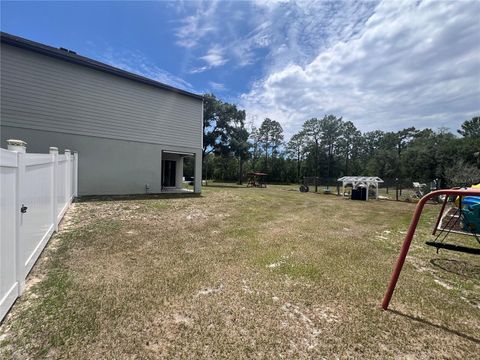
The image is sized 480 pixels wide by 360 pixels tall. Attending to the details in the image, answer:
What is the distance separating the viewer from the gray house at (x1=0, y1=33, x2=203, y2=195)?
892cm

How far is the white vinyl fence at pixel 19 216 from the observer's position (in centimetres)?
228

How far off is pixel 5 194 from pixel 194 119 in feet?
39.7

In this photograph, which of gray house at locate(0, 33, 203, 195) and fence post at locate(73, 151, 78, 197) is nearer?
gray house at locate(0, 33, 203, 195)

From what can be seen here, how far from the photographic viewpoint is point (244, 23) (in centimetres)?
1141

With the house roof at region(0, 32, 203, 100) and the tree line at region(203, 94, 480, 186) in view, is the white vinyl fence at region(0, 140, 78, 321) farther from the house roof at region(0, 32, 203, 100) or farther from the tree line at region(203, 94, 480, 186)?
the tree line at region(203, 94, 480, 186)

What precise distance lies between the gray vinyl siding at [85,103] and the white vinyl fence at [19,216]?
7.16 m

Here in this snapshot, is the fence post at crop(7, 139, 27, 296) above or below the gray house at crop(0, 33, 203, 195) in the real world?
below

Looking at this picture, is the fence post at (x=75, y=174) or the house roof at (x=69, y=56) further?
the fence post at (x=75, y=174)

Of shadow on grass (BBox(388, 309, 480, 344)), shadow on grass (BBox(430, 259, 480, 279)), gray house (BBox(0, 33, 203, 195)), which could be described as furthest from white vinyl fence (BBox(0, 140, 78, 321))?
gray house (BBox(0, 33, 203, 195))

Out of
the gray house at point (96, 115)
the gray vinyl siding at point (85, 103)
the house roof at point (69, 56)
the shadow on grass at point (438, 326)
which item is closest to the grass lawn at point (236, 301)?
the shadow on grass at point (438, 326)

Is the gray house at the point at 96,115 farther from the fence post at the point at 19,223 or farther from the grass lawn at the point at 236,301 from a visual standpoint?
the fence post at the point at 19,223

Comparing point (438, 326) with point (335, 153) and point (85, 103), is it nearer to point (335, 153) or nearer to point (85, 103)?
point (85, 103)

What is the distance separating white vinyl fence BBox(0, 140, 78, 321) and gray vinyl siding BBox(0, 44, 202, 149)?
23.5 ft

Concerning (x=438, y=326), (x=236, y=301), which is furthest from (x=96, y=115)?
(x=438, y=326)
